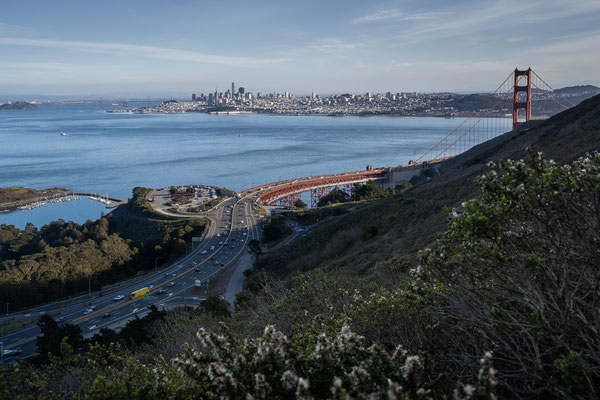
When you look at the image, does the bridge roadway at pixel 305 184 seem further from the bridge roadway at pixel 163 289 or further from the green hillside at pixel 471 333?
the green hillside at pixel 471 333

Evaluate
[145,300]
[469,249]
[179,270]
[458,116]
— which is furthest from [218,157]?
[458,116]

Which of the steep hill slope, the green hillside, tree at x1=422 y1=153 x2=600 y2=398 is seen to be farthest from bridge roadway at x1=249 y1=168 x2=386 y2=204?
tree at x1=422 y1=153 x2=600 y2=398

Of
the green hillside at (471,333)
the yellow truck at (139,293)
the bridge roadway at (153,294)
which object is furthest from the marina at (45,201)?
the green hillside at (471,333)

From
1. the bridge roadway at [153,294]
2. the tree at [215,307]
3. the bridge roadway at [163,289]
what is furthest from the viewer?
the bridge roadway at [163,289]

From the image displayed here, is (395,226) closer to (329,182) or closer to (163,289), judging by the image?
(163,289)

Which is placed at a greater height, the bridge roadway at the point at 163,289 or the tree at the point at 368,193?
the tree at the point at 368,193

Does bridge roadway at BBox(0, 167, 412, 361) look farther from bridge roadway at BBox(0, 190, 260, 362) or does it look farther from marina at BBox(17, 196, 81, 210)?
marina at BBox(17, 196, 81, 210)

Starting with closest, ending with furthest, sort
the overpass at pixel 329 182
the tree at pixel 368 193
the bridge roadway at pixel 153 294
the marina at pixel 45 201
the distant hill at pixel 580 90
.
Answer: the bridge roadway at pixel 153 294
the tree at pixel 368 193
the overpass at pixel 329 182
the marina at pixel 45 201
the distant hill at pixel 580 90

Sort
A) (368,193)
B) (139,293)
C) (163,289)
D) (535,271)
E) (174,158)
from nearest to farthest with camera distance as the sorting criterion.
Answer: (535,271) → (139,293) → (163,289) → (368,193) → (174,158)

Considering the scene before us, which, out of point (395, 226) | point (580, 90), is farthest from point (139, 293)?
point (580, 90)

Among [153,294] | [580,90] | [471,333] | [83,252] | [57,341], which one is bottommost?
→ [153,294]
